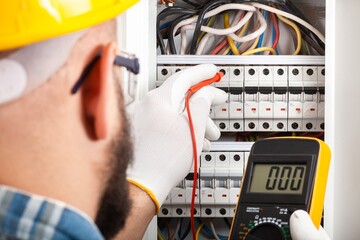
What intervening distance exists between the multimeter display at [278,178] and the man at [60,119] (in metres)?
0.58

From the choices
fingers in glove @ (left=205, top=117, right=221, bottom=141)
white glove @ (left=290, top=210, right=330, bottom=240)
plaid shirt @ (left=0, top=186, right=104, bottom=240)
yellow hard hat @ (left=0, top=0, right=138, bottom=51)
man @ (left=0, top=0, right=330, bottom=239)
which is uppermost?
yellow hard hat @ (left=0, top=0, right=138, bottom=51)

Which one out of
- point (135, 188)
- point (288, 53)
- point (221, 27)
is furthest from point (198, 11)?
point (135, 188)

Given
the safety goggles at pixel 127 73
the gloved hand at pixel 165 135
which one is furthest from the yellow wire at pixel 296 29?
the safety goggles at pixel 127 73

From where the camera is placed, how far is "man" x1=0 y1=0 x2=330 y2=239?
1.98 ft

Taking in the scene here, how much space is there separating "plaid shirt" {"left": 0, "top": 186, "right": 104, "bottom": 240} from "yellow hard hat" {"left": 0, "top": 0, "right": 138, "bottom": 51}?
15 centimetres

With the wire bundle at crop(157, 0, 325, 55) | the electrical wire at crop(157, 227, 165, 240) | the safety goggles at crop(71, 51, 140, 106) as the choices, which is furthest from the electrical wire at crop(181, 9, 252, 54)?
the safety goggles at crop(71, 51, 140, 106)

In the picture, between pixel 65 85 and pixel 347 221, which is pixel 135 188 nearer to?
pixel 347 221

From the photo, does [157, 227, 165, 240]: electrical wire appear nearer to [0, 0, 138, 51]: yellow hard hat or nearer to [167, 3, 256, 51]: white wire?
[167, 3, 256, 51]: white wire

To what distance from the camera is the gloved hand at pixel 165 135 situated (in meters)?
1.33

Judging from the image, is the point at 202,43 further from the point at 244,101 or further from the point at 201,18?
the point at 244,101

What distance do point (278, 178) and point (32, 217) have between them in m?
0.74

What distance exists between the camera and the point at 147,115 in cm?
139

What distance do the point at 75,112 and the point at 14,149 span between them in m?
0.07

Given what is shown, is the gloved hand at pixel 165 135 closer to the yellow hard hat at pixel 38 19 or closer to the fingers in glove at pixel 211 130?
the fingers in glove at pixel 211 130
